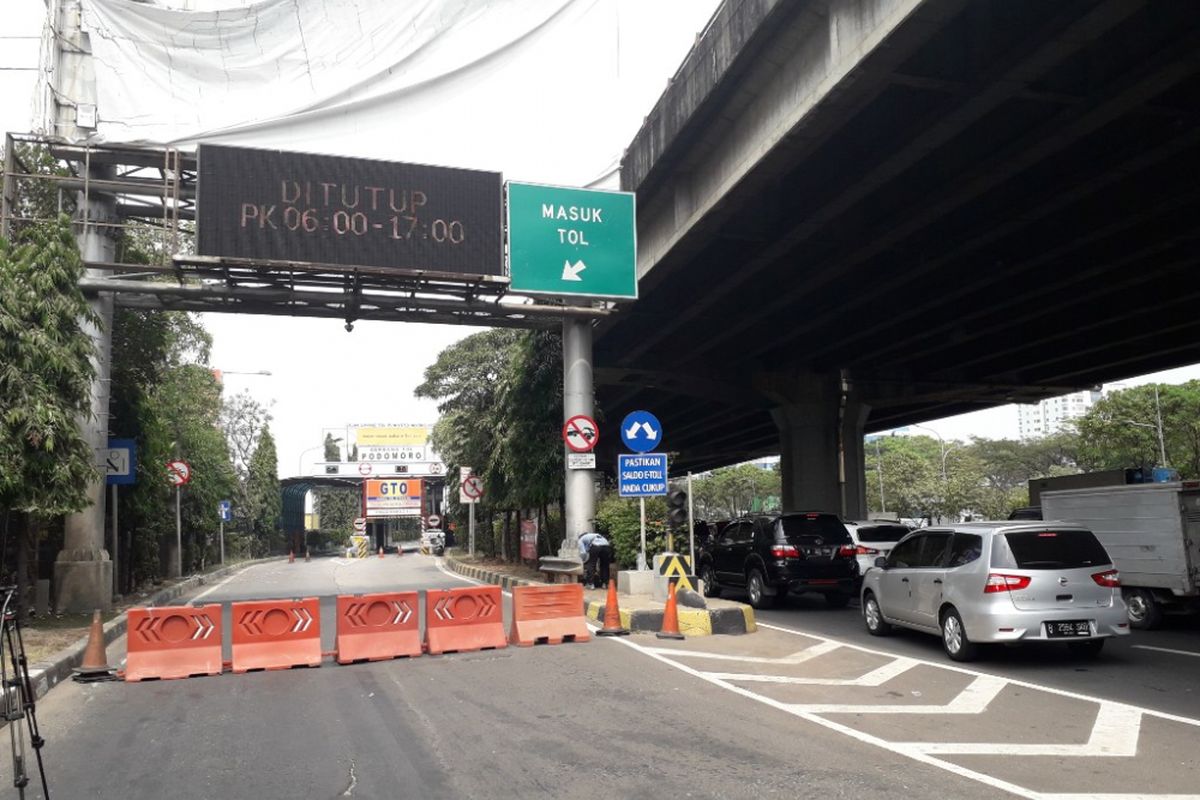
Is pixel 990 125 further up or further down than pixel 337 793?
further up

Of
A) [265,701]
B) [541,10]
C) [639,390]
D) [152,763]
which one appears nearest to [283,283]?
[541,10]

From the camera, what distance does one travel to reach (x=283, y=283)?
701 inches

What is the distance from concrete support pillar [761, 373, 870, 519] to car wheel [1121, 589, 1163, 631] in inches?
782

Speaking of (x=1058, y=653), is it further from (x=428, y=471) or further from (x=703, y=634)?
(x=428, y=471)

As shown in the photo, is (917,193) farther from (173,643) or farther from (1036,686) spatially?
(173,643)

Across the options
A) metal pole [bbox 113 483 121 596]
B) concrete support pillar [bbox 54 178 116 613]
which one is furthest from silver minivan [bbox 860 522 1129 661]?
metal pole [bbox 113 483 121 596]

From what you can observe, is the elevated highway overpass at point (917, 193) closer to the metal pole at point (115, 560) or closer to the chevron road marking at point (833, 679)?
the chevron road marking at point (833, 679)

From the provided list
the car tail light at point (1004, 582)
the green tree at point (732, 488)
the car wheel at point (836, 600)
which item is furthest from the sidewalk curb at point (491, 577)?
the green tree at point (732, 488)

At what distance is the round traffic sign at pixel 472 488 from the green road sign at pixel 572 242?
563 inches

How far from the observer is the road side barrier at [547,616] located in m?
Result: 12.5

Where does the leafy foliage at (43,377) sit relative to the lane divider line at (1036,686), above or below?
above

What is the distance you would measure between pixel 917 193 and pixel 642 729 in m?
12.3

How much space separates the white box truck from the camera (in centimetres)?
1308

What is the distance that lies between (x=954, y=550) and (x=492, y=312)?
11.2 meters
